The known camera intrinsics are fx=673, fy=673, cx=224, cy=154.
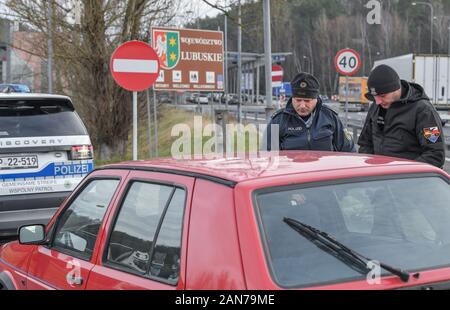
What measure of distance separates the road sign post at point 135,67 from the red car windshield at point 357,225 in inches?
295

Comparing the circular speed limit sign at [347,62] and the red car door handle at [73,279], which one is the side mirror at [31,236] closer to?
the red car door handle at [73,279]

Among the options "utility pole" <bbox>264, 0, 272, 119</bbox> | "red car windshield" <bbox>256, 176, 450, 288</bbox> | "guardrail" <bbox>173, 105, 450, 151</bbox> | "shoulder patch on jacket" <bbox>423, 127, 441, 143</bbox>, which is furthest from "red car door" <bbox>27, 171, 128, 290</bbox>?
"guardrail" <bbox>173, 105, 450, 151</bbox>

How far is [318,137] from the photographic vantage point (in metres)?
5.77

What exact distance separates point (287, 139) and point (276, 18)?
14.1 m

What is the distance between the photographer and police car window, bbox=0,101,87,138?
7.44 m

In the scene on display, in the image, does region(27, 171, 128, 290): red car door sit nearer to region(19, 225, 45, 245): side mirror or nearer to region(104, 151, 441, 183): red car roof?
region(19, 225, 45, 245): side mirror

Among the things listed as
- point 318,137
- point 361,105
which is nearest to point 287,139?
point 318,137

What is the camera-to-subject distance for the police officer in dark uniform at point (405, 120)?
5.07m

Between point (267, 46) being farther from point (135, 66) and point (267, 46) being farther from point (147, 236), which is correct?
point (147, 236)

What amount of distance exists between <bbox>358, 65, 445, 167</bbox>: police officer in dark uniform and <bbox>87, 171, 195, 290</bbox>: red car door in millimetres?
2484

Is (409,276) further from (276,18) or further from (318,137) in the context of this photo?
(276,18)

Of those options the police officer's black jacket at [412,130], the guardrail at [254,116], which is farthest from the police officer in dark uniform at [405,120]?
the guardrail at [254,116]

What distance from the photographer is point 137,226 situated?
3.29m

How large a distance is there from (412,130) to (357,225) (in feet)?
8.19
